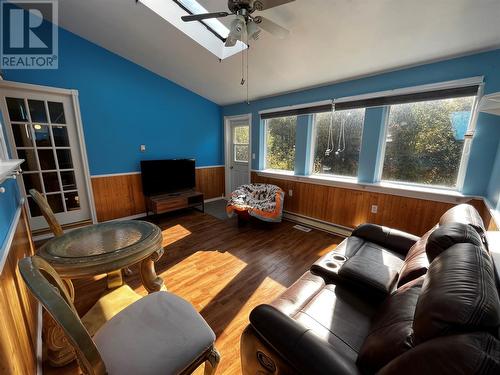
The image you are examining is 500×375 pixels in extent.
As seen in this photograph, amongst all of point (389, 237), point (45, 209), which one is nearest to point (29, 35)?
point (45, 209)

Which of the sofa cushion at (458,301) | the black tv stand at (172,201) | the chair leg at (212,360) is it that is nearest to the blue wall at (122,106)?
the black tv stand at (172,201)

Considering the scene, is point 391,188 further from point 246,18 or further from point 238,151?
point 238,151

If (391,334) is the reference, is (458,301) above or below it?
above

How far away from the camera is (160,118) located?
3891mm

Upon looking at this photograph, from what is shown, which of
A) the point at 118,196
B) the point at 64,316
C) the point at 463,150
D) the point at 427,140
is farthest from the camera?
the point at 118,196

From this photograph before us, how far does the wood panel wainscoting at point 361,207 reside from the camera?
8.11ft

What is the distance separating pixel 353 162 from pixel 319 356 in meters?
2.88

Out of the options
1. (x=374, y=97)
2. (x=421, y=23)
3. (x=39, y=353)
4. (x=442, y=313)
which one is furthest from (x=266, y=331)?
(x=374, y=97)

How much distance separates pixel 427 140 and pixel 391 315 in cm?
255

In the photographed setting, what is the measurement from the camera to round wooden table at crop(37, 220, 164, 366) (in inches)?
48.8

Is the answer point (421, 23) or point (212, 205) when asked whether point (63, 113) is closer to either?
point (212, 205)

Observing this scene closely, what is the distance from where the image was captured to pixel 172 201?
369cm

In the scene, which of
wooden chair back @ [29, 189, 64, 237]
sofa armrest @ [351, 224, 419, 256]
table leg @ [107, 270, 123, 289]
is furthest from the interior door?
wooden chair back @ [29, 189, 64, 237]

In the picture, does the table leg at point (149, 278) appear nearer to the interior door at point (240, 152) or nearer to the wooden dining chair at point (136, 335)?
the wooden dining chair at point (136, 335)
